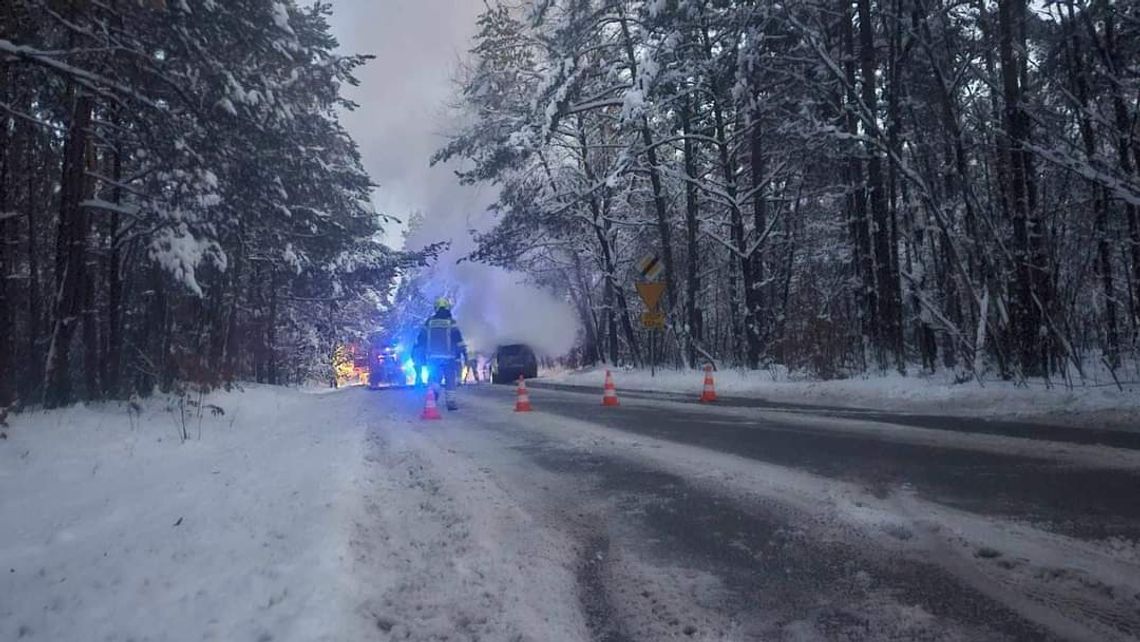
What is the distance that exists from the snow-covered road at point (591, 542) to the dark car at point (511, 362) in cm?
2569

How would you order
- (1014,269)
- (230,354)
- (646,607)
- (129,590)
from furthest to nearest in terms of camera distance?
(230,354)
(1014,269)
(129,590)
(646,607)

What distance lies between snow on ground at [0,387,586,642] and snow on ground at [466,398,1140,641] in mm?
1827

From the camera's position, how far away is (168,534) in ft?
15.6

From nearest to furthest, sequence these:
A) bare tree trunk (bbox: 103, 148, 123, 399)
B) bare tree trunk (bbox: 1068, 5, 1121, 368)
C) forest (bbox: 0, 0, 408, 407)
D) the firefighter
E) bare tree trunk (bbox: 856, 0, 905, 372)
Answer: bare tree trunk (bbox: 1068, 5, 1121, 368) < forest (bbox: 0, 0, 408, 407) < bare tree trunk (bbox: 103, 148, 123, 399) < the firefighter < bare tree trunk (bbox: 856, 0, 905, 372)

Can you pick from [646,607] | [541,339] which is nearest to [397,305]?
[541,339]

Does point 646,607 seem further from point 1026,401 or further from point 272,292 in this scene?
point 272,292

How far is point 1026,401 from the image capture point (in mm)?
9695

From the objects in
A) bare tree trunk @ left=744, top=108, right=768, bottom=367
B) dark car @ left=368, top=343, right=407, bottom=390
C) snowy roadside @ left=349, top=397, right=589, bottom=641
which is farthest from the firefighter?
dark car @ left=368, top=343, right=407, bottom=390

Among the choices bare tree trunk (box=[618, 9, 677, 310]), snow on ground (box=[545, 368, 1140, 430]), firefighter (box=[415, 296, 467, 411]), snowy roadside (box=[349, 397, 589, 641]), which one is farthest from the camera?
bare tree trunk (box=[618, 9, 677, 310])

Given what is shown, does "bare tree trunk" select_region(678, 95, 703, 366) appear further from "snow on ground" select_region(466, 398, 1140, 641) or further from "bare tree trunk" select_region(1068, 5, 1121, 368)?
"snow on ground" select_region(466, 398, 1140, 641)

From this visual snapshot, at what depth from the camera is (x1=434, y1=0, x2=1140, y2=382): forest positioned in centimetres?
1175

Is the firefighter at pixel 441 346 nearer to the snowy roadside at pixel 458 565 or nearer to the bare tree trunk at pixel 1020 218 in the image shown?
the snowy roadside at pixel 458 565

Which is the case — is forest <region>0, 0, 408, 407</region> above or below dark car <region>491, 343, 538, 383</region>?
above

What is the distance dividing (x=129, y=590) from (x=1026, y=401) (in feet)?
33.4
